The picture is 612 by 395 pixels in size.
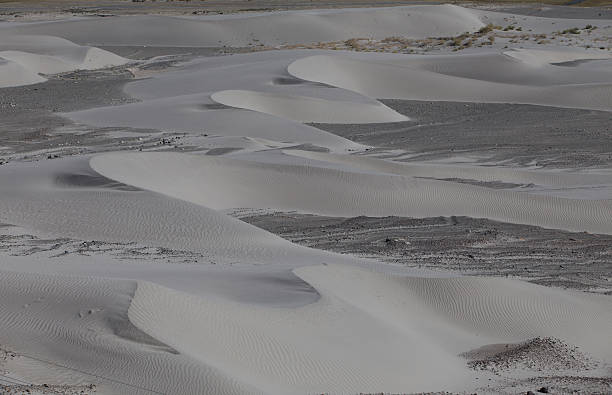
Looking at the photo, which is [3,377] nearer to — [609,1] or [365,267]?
[365,267]

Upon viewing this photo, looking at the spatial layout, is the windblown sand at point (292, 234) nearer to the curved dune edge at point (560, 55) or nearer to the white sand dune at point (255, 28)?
the curved dune edge at point (560, 55)

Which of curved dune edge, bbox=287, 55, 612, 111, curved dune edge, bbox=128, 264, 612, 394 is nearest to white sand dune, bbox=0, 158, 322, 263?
curved dune edge, bbox=128, 264, 612, 394

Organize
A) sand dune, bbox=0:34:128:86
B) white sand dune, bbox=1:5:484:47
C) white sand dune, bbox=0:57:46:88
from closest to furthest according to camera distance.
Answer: white sand dune, bbox=0:57:46:88 → sand dune, bbox=0:34:128:86 → white sand dune, bbox=1:5:484:47

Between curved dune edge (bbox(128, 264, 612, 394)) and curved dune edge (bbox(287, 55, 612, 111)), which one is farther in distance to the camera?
curved dune edge (bbox(287, 55, 612, 111))

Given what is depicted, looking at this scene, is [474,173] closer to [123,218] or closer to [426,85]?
[123,218]

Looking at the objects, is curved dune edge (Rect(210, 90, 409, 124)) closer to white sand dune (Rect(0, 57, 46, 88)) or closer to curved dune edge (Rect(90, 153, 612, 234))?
curved dune edge (Rect(90, 153, 612, 234))

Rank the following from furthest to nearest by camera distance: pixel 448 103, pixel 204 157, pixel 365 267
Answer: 1. pixel 448 103
2. pixel 204 157
3. pixel 365 267

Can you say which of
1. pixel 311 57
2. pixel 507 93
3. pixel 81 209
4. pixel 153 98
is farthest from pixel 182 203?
pixel 311 57
